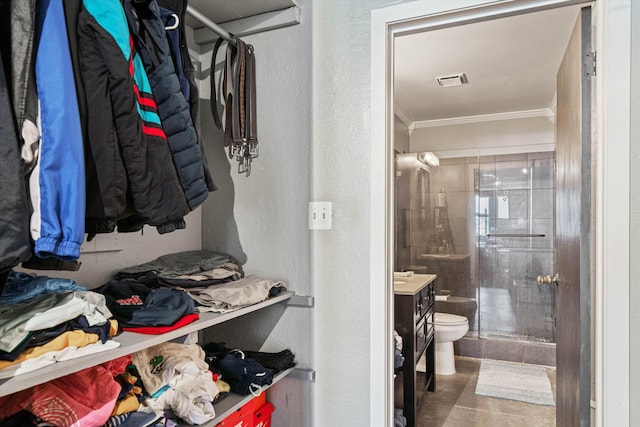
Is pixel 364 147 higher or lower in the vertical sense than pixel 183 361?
higher

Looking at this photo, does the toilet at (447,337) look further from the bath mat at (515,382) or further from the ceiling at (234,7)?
the ceiling at (234,7)

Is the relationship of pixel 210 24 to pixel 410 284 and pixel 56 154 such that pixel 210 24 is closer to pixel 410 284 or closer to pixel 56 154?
pixel 56 154

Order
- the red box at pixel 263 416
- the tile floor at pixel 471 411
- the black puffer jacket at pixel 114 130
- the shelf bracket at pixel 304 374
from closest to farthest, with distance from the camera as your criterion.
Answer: the black puffer jacket at pixel 114 130, the red box at pixel 263 416, the shelf bracket at pixel 304 374, the tile floor at pixel 471 411

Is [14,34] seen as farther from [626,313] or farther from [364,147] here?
[626,313]

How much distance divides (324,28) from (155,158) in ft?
3.34

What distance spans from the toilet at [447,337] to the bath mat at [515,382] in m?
0.29

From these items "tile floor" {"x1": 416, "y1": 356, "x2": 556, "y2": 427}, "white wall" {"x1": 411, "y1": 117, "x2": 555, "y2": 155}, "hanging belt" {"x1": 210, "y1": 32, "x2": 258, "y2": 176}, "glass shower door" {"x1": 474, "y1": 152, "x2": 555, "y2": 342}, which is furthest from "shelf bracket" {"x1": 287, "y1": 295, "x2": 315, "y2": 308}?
"white wall" {"x1": 411, "y1": 117, "x2": 555, "y2": 155}

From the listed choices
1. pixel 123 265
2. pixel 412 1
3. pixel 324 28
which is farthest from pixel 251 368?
pixel 412 1

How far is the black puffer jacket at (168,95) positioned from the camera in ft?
3.57

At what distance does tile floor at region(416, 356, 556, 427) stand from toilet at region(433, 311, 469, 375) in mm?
227

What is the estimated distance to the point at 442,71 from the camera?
10.5ft

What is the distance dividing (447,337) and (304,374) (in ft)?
7.69

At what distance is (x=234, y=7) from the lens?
171 centimetres

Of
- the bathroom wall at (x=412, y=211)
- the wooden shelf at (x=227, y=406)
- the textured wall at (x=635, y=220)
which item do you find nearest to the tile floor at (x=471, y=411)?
the bathroom wall at (x=412, y=211)
